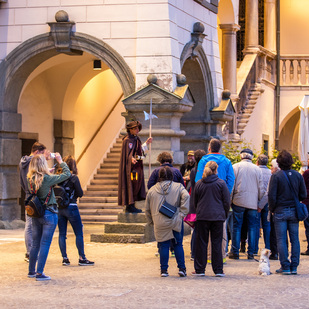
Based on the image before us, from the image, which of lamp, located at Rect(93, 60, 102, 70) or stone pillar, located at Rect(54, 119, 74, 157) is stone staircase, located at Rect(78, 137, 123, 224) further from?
lamp, located at Rect(93, 60, 102, 70)

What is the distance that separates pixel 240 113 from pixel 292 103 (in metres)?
3.54

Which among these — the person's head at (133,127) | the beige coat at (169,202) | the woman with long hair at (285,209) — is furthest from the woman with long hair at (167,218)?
the person's head at (133,127)

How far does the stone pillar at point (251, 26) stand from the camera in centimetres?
2513

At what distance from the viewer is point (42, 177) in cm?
1051

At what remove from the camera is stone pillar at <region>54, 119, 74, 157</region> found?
19.9 meters

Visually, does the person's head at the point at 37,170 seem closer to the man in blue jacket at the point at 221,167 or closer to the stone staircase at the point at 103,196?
the man in blue jacket at the point at 221,167

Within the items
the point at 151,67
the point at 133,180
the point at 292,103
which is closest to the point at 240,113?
the point at 292,103

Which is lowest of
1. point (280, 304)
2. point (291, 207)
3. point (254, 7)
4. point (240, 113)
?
point (280, 304)

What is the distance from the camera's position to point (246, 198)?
42.3 feet

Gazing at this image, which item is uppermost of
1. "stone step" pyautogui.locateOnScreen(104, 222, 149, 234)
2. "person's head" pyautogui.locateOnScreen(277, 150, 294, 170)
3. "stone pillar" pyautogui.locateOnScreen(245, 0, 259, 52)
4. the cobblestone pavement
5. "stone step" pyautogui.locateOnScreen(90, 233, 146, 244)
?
"stone pillar" pyautogui.locateOnScreen(245, 0, 259, 52)

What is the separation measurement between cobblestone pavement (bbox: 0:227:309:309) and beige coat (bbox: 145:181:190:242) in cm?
58

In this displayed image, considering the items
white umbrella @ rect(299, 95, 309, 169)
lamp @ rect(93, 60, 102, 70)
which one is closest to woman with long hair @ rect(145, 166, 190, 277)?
white umbrella @ rect(299, 95, 309, 169)

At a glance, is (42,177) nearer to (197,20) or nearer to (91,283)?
(91,283)

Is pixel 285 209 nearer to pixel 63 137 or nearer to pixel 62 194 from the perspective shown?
pixel 62 194
